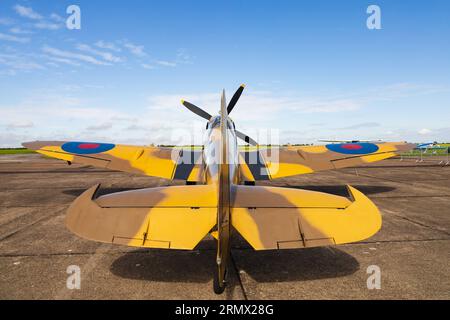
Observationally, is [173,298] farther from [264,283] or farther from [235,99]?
[235,99]

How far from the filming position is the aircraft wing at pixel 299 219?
390cm

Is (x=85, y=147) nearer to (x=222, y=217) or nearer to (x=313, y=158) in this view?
(x=313, y=158)

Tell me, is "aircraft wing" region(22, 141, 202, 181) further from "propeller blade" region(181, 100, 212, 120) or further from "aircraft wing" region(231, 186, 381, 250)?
"aircraft wing" region(231, 186, 381, 250)

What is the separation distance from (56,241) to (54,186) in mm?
Result: 10365

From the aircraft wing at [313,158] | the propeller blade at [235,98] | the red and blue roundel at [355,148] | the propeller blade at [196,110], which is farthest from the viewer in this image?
the propeller blade at [196,110]

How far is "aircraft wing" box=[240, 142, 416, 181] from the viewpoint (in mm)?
12183

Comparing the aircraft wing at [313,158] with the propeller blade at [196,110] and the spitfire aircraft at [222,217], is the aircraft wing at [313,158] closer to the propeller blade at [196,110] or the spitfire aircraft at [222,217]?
the propeller blade at [196,110]

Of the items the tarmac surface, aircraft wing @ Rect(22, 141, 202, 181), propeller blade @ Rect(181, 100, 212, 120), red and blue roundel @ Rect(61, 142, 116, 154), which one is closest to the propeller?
propeller blade @ Rect(181, 100, 212, 120)

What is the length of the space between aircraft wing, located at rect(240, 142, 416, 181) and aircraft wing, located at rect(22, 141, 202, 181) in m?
2.59

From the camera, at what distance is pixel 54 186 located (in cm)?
1577

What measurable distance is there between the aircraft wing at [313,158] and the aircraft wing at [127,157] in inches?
102

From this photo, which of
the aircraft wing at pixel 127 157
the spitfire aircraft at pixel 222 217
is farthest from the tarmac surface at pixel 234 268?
the aircraft wing at pixel 127 157
